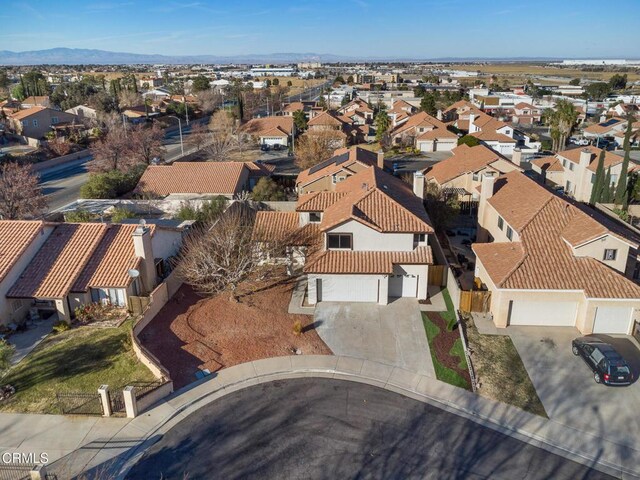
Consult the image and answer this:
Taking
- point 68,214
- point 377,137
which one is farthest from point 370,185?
point 377,137

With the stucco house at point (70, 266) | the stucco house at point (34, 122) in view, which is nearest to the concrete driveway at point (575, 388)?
the stucco house at point (70, 266)

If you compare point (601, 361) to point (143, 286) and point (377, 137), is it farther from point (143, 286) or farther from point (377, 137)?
point (377, 137)

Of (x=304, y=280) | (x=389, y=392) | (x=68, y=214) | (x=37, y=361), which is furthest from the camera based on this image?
(x=68, y=214)

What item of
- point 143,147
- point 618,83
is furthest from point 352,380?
point 618,83

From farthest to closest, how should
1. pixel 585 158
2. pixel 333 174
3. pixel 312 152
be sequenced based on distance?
pixel 312 152
pixel 585 158
pixel 333 174

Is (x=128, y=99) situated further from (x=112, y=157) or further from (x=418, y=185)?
(x=418, y=185)

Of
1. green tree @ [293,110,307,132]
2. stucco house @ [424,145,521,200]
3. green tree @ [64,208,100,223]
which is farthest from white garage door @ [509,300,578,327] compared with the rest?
green tree @ [293,110,307,132]
